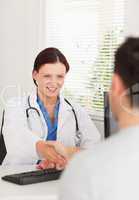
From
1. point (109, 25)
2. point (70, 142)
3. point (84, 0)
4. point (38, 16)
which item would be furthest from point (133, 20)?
point (38, 16)

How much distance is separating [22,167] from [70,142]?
45 cm

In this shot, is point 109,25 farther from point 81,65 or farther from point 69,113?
point 69,113

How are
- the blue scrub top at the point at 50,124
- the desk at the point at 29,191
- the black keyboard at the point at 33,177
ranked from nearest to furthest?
the desk at the point at 29,191 → the black keyboard at the point at 33,177 → the blue scrub top at the point at 50,124

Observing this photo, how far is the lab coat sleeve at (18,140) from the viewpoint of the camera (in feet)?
8.20

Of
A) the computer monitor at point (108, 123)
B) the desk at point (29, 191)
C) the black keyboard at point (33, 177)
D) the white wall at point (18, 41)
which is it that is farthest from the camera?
the white wall at point (18, 41)

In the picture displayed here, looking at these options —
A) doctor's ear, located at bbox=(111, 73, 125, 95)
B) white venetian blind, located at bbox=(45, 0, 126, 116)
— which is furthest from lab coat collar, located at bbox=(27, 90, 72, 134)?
doctor's ear, located at bbox=(111, 73, 125, 95)

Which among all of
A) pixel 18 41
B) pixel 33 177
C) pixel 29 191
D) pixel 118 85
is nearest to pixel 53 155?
pixel 33 177

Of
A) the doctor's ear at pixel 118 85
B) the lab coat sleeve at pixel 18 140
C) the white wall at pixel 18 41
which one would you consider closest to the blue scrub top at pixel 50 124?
the lab coat sleeve at pixel 18 140

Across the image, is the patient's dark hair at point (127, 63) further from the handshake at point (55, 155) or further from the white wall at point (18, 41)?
the white wall at point (18, 41)

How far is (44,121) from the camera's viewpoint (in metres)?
2.62

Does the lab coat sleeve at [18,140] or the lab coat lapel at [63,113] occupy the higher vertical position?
the lab coat lapel at [63,113]

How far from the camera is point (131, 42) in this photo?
3.54ft

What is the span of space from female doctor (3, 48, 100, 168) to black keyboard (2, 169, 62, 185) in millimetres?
357

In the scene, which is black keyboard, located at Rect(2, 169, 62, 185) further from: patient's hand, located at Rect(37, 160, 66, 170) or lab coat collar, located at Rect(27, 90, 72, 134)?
lab coat collar, located at Rect(27, 90, 72, 134)
